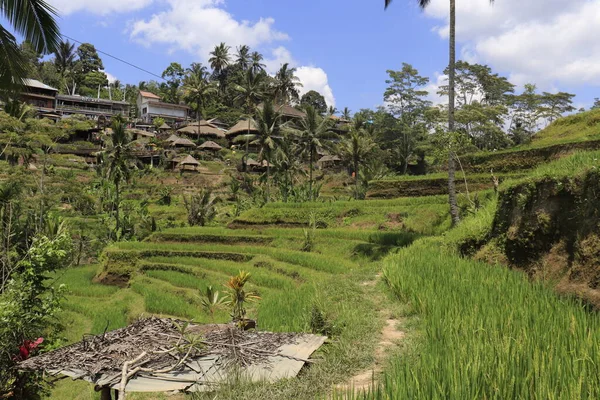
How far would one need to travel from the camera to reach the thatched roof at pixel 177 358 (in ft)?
13.6

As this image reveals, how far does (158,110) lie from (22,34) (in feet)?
167

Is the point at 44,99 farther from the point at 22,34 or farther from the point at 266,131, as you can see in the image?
the point at 22,34

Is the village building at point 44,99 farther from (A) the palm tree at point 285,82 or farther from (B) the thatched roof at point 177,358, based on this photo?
(B) the thatched roof at point 177,358

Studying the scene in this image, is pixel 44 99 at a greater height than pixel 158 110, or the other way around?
pixel 158 110

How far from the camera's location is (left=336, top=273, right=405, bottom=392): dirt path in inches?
156

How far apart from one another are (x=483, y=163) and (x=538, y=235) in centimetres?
1283

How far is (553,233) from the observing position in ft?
21.4

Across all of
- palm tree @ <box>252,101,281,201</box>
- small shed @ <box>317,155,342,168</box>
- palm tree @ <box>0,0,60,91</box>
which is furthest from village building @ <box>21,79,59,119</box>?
palm tree @ <box>0,0,60,91</box>

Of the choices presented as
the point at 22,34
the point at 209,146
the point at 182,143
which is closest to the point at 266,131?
the point at 182,143

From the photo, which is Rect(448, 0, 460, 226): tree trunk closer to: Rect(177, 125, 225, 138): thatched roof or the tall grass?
the tall grass

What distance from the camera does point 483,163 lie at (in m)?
18.6

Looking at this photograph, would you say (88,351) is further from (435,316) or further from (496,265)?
(496,265)

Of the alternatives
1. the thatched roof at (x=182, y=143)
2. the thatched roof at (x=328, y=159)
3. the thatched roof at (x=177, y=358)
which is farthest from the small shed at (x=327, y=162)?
the thatched roof at (x=177, y=358)

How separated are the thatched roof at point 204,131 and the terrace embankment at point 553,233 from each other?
4165 centimetres
